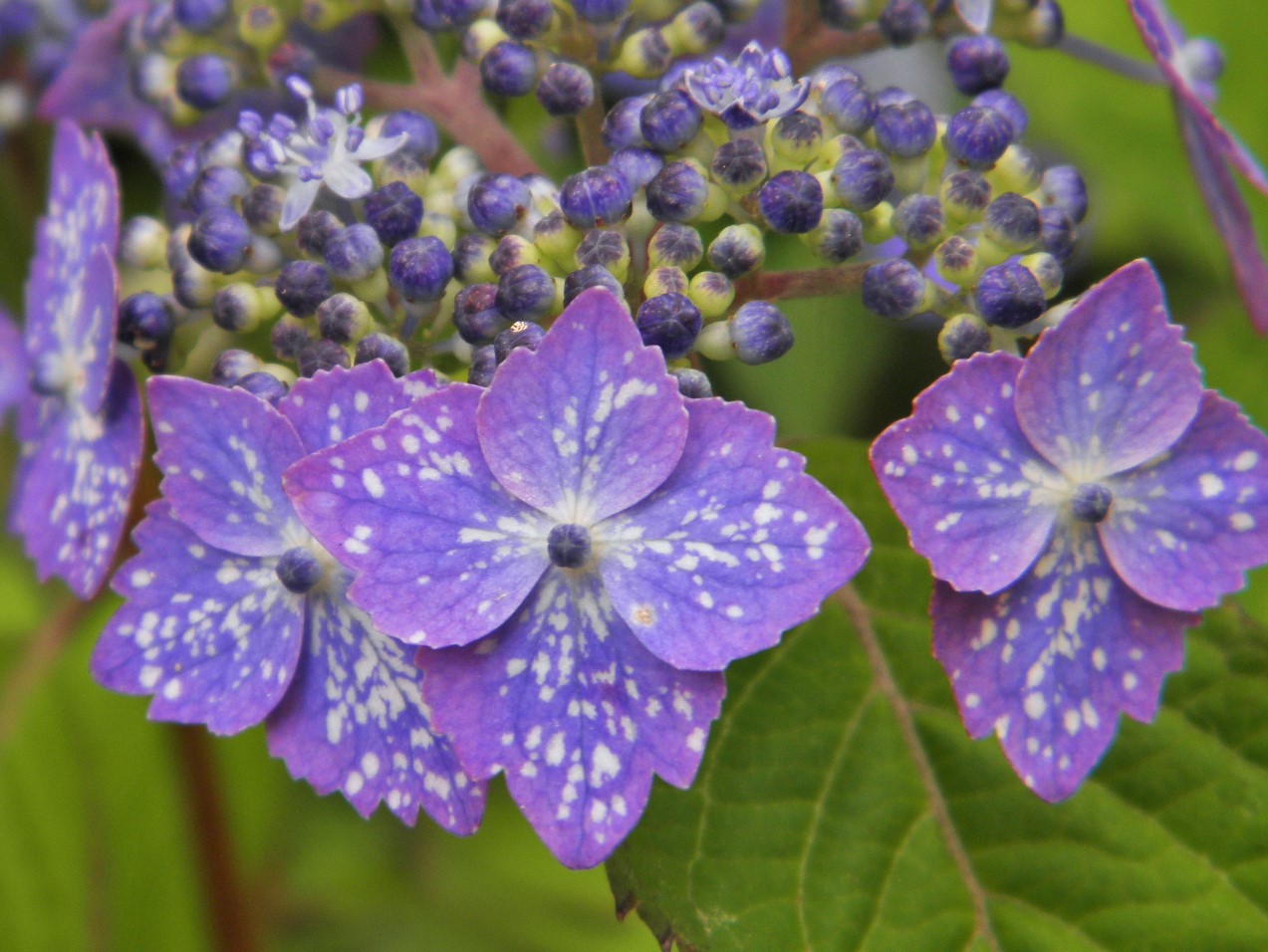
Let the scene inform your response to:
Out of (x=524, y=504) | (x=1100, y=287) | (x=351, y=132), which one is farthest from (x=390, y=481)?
(x=1100, y=287)

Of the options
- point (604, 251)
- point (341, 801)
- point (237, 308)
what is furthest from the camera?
point (341, 801)

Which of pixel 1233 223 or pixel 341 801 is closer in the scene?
pixel 1233 223

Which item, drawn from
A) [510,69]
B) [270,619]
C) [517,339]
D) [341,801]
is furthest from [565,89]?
[341,801]

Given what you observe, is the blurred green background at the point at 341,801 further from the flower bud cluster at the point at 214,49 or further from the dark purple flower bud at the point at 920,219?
the dark purple flower bud at the point at 920,219

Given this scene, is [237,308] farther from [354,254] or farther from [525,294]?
[525,294]

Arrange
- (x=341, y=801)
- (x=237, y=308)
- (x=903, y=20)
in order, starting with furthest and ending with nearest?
1. (x=341, y=801)
2. (x=903, y=20)
3. (x=237, y=308)

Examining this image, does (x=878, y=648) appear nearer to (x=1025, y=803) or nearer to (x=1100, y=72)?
(x=1025, y=803)

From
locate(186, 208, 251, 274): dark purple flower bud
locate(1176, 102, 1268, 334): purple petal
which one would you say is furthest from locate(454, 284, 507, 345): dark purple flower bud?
locate(1176, 102, 1268, 334): purple petal

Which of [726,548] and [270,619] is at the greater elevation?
[726,548]
